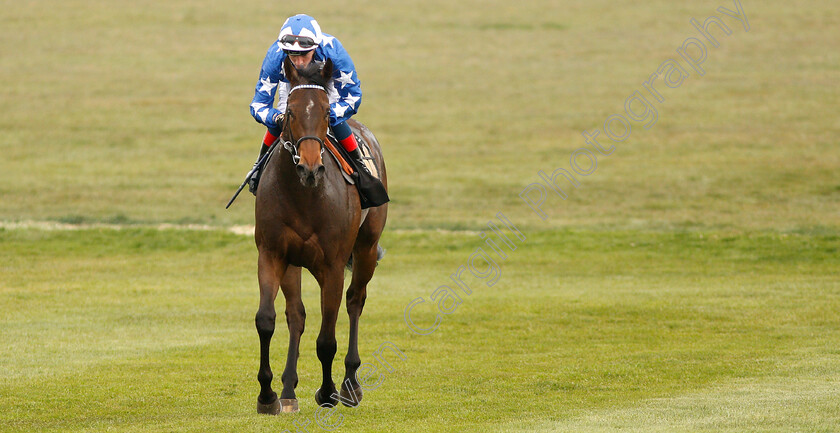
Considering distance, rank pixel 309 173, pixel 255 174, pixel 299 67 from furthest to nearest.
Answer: pixel 255 174
pixel 299 67
pixel 309 173

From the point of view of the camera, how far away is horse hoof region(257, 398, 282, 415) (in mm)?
8531

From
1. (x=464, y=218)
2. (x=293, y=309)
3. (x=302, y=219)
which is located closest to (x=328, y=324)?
(x=293, y=309)

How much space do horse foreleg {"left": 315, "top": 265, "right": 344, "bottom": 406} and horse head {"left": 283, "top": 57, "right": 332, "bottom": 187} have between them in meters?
0.82

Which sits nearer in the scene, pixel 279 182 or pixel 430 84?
pixel 279 182

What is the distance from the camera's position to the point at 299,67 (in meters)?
8.23

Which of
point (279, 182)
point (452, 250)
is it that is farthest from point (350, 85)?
point (452, 250)

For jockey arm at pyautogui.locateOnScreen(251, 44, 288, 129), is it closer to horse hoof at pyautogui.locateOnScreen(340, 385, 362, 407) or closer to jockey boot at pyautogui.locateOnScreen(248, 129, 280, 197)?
jockey boot at pyautogui.locateOnScreen(248, 129, 280, 197)

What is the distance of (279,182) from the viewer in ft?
27.8

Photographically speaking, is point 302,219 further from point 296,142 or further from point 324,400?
point 324,400

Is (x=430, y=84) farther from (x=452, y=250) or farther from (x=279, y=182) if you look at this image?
(x=279, y=182)

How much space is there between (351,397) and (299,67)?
2.89 meters

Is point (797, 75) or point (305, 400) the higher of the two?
point (305, 400)

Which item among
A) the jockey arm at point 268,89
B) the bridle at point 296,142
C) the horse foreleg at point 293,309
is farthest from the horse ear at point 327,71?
the horse foreleg at point 293,309

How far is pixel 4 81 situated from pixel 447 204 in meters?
23.6
